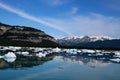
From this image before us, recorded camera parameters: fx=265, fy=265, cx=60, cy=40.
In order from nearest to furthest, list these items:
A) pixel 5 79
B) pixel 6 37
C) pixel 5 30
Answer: pixel 5 79 → pixel 6 37 → pixel 5 30

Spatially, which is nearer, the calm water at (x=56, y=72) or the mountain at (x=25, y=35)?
the calm water at (x=56, y=72)

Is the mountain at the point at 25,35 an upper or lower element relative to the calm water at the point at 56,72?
upper

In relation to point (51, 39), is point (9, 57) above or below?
below

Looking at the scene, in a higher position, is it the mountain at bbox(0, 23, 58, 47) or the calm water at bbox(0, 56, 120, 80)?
the mountain at bbox(0, 23, 58, 47)

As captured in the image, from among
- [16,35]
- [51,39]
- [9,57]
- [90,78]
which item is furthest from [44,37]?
[90,78]

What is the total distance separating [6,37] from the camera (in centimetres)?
10700

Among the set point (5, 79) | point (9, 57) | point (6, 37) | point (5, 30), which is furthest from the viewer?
point (5, 30)

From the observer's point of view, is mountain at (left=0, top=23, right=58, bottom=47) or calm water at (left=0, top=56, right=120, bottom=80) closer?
calm water at (left=0, top=56, right=120, bottom=80)

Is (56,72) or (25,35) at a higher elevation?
(25,35)

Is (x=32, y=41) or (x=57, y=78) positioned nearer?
(x=57, y=78)

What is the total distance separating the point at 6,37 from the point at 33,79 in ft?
315

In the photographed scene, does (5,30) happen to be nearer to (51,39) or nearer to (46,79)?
(51,39)

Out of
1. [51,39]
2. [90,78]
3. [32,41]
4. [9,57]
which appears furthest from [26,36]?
[90,78]

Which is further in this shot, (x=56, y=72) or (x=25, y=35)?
(x=25, y=35)
